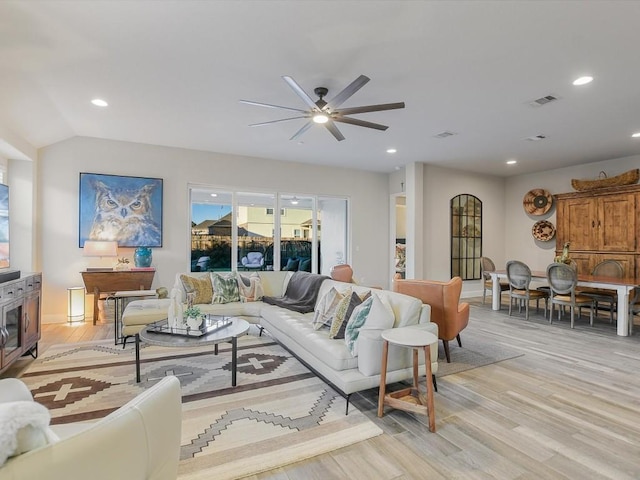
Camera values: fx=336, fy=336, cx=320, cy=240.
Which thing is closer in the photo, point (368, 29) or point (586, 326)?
point (368, 29)

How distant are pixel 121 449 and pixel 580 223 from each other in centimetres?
837

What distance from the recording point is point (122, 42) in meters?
2.78

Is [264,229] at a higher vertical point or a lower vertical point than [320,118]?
lower

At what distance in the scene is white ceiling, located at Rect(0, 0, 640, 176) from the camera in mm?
2427

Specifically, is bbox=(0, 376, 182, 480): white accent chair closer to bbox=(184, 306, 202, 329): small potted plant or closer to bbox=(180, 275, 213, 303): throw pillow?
bbox=(184, 306, 202, 329): small potted plant

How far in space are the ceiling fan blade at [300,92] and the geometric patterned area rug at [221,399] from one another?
2627 millimetres

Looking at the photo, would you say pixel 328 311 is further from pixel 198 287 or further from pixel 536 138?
pixel 536 138

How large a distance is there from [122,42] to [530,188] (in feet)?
28.4

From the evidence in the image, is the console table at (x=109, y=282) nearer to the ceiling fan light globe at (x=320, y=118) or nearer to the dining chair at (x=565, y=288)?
the ceiling fan light globe at (x=320, y=118)

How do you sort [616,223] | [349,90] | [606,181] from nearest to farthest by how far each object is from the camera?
[349,90]
[616,223]
[606,181]

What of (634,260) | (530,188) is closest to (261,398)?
(634,260)

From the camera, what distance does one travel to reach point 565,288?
5.32 metres

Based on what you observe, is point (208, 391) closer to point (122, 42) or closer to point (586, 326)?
point (122, 42)

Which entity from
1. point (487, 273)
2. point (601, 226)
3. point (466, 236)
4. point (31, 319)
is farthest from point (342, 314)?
point (601, 226)
